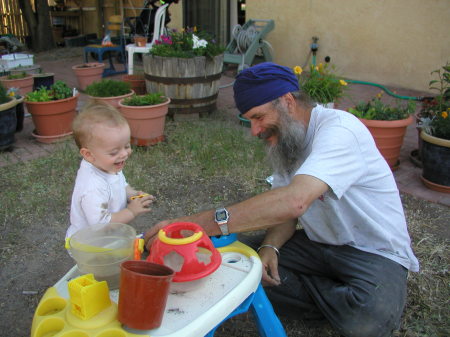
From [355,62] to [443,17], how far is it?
1.37 meters

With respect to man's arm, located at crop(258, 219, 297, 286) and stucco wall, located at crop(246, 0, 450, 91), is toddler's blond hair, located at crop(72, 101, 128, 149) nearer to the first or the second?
man's arm, located at crop(258, 219, 297, 286)

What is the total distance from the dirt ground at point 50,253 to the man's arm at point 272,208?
0.79m

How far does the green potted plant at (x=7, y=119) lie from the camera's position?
13.5 ft

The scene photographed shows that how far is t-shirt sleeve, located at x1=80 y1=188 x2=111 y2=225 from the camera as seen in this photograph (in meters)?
1.80

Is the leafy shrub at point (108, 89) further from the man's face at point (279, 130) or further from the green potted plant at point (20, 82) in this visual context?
the man's face at point (279, 130)

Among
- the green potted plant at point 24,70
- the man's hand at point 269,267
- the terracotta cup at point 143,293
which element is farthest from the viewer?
the green potted plant at point 24,70

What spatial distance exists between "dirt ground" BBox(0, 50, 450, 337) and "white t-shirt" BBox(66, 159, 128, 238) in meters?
0.69

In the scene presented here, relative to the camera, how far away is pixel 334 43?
21.7 feet

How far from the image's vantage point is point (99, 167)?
6.24 ft

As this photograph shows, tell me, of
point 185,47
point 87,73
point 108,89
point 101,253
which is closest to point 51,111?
point 108,89

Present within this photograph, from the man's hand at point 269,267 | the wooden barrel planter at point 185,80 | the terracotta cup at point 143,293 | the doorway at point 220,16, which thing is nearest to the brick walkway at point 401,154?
the wooden barrel planter at point 185,80

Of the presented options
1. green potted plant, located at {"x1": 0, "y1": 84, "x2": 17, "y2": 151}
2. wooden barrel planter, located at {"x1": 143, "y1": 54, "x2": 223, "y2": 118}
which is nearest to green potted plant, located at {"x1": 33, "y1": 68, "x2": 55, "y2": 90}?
green potted plant, located at {"x1": 0, "y1": 84, "x2": 17, "y2": 151}

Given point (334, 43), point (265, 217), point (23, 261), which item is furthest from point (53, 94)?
point (334, 43)

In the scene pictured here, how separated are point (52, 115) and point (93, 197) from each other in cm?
305
